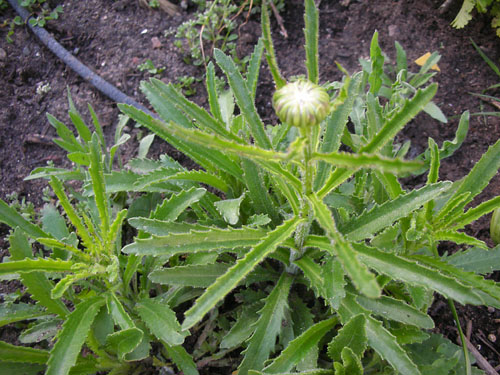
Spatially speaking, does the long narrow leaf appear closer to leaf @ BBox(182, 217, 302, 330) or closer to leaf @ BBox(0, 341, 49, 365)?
leaf @ BBox(182, 217, 302, 330)

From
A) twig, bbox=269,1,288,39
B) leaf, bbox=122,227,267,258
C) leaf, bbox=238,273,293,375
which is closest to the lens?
leaf, bbox=122,227,267,258

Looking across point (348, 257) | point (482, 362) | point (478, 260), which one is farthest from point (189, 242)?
point (482, 362)

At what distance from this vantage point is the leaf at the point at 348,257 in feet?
3.03

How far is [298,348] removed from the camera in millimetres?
1469

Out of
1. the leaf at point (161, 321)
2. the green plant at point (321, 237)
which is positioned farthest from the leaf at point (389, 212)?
the leaf at point (161, 321)

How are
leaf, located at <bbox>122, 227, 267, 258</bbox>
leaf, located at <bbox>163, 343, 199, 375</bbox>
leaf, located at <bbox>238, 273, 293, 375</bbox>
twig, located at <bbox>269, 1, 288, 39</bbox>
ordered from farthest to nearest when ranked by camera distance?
twig, located at <bbox>269, 1, 288, 39</bbox>, leaf, located at <bbox>163, 343, 199, 375</bbox>, leaf, located at <bbox>238, 273, 293, 375</bbox>, leaf, located at <bbox>122, 227, 267, 258</bbox>

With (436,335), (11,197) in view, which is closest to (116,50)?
(11,197)

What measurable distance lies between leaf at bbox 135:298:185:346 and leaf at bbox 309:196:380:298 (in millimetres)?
680

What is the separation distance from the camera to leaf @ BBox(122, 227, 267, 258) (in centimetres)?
126

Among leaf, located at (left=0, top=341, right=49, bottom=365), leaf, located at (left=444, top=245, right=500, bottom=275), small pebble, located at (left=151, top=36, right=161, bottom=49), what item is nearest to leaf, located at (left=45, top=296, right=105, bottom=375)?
leaf, located at (left=0, top=341, right=49, bottom=365)

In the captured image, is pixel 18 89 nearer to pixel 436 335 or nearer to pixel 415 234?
pixel 415 234

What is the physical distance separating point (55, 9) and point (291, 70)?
1882mm

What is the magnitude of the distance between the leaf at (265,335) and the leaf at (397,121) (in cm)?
70

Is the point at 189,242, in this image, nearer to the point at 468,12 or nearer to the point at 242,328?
the point at 242,328
